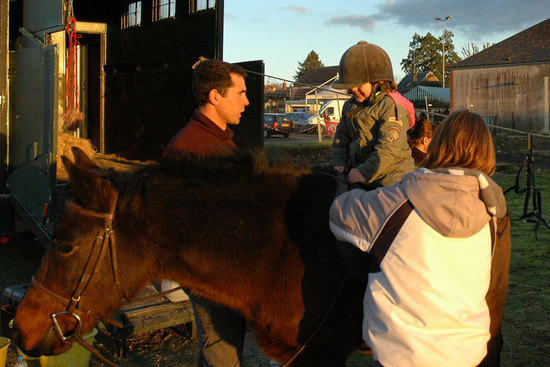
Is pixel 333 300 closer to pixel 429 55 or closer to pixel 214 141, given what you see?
pixel 214 141

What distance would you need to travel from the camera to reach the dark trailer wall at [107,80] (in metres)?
5.07

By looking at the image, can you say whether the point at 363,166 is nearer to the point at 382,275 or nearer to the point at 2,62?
the point at 382,275

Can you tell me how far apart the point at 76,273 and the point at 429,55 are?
89.1m

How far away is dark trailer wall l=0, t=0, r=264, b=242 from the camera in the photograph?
16.6 feet

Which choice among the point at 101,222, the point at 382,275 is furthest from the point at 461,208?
the point at 101,222

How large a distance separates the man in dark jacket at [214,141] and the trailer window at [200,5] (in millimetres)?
3684

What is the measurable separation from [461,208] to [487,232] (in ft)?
0.71

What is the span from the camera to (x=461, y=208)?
6.04 feet

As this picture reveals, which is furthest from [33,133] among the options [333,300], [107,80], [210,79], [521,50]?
[521,50]

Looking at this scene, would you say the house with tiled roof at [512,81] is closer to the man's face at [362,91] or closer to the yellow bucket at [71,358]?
the man's face at [362,91]

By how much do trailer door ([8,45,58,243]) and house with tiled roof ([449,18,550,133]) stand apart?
3328cm

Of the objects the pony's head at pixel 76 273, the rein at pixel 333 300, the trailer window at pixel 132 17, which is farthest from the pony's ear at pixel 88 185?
the trailer window at pixel 132 17

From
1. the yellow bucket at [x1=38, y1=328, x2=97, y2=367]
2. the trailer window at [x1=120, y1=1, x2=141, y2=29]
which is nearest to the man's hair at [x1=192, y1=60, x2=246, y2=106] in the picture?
the yellow bucket at [x1=38, y1=328, x2=97, y2=367]

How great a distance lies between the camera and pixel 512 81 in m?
37.2
